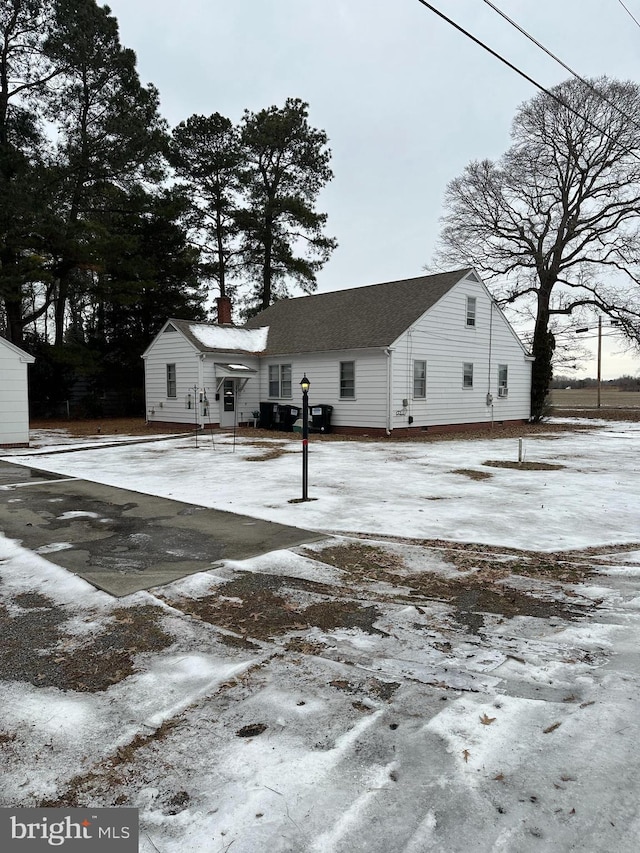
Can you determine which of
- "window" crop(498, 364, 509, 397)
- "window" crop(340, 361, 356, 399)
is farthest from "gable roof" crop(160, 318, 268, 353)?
"window" crop(498, 364, 509, 397)

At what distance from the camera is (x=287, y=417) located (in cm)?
2236

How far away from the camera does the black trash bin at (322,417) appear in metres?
21.0

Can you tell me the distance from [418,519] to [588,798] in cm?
491

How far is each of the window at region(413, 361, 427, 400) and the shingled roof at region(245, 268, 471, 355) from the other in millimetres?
1586

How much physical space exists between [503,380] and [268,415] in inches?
417

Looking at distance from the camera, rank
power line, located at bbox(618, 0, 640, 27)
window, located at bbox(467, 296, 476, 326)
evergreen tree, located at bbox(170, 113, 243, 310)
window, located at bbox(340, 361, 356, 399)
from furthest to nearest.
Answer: evergreen tree, located at bbox(170, 113, 243, 310) < window, located at bbox(467, 296, 476, 326) < window, located at bbox(340, 361, 356, 399) < power line, located at bbox(618, 0, 640, 27)

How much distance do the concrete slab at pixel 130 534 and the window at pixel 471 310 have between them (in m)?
17.2

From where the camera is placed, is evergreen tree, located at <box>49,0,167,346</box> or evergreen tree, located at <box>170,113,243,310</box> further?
evergreen tree, located at <box>170,113,243,310</box>

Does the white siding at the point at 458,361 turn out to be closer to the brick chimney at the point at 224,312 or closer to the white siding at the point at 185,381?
the white siding at the point at 185,381

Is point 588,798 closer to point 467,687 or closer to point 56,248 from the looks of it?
point 467,687

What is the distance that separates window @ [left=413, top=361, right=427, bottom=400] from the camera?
2042cm

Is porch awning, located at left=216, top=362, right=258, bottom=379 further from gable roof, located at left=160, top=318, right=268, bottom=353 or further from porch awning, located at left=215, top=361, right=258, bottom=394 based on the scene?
gable roof, located at left=160, top=318, right=268, bottom=353

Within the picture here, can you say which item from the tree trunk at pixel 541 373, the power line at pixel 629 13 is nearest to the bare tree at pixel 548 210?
the tree trunk at pixel 541 373

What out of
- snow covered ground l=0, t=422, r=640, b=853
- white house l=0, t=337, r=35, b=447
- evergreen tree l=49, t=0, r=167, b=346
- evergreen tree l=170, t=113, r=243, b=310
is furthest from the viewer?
evergreen tree l=170, t=113, r=243, b=310
